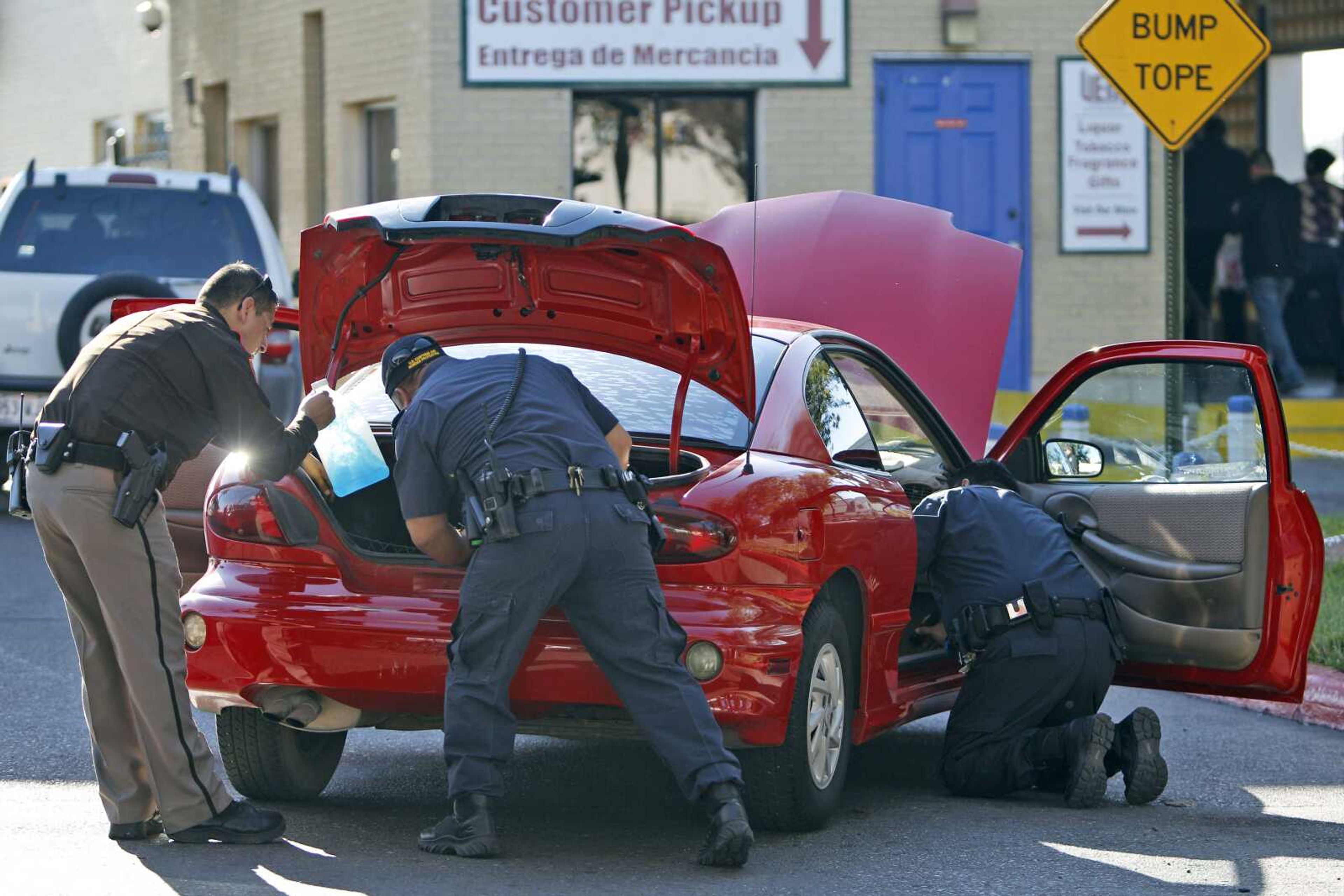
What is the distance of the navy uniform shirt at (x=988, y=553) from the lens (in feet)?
21.5

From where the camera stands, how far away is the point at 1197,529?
699cm

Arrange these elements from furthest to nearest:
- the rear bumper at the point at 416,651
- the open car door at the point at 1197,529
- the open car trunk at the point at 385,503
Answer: the open car door at the point at 1197,529 < the open car trunk at the point at 385,503 < the rear bumper at the point at 416,651

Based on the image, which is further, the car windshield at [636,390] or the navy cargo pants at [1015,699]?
the navy cargo pants at [1015,699]

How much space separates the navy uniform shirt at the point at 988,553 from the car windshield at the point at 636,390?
0.85 metres

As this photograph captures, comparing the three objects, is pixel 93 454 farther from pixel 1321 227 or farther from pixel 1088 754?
pixel 1321 227

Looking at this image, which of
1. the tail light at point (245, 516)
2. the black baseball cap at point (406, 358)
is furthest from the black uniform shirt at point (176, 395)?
the black baseball cap at point (406, 358)

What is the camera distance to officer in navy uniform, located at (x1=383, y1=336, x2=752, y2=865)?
5281mm

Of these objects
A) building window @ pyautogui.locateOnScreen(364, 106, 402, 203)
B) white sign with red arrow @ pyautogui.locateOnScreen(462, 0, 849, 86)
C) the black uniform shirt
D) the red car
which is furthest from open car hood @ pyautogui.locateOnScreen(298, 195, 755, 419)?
building window @ pyautogui.locateOnScreen(364, 106, 402, 203)

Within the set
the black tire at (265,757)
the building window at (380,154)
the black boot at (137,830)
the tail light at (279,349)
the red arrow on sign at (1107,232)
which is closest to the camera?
the black boot at (137,830)

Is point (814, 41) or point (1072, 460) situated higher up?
point (814, 41)

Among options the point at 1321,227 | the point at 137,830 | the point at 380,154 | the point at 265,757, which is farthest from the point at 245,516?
the point at 1321,227

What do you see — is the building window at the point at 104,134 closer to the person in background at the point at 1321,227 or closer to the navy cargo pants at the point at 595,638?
the person in background at the point at 1321,227

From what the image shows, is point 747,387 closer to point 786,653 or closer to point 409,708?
point 786,653

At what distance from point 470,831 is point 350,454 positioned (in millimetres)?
1252
